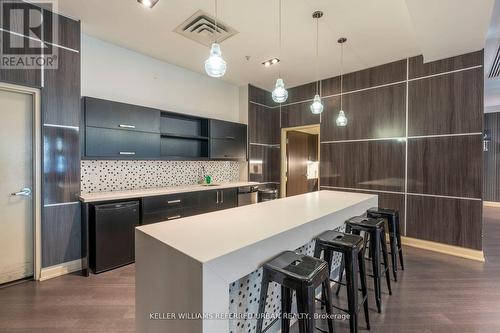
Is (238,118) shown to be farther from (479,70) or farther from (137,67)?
(479,70)

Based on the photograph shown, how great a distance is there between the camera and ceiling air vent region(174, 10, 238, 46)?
2676 mm

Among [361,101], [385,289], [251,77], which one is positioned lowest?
[385,289]

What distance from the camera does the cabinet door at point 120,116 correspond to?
280 centimetres

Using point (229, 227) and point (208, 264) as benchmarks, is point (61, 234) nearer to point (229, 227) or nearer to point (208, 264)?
point (229, 227)

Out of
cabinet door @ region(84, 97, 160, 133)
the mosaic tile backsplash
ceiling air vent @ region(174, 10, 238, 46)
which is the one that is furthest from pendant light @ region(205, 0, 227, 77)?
the mosaic tile backsplash

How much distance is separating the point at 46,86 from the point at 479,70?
5389 mm

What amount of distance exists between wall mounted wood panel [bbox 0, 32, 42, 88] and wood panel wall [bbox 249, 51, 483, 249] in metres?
4.39

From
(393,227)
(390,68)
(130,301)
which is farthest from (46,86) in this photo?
(390,68)

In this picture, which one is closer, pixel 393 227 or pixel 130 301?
pixel 130 301

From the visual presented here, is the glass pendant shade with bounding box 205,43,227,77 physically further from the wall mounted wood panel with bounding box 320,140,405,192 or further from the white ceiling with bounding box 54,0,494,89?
the wall mounted wood panel with bounding box 320,140,405,192

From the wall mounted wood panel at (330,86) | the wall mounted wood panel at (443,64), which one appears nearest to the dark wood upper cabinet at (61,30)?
the wall mounted wood panel at (330,86)

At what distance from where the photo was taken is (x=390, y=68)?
3.85m

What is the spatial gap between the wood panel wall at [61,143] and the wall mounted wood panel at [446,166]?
4.72 meters

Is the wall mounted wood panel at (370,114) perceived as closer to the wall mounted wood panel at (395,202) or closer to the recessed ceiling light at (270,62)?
the wall mounted wood panel at (395,202)
